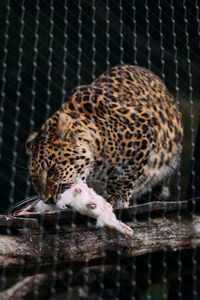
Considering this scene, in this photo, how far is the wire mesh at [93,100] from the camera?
84.5 inches

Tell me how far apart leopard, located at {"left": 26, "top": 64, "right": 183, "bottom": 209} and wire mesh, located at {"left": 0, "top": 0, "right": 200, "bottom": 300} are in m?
0.02

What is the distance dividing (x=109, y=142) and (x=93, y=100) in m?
0.27

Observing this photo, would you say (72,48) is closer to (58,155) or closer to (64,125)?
(64,125)

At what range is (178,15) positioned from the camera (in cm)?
339

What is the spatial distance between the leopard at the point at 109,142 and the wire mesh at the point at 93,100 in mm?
20

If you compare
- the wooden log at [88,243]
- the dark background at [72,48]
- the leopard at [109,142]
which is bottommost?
the wooden log at [88,243]

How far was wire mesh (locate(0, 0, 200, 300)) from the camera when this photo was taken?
215 cm

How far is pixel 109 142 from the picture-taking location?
2.89 m

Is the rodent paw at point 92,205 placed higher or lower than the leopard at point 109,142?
lower

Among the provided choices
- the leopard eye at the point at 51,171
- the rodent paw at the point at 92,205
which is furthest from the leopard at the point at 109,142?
the rodent paw at the point at 92,205

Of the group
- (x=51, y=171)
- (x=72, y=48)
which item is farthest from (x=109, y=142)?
(x=72, y=48)

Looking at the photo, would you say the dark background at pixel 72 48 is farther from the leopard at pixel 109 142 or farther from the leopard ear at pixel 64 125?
the leopard ear at pixel 64 125

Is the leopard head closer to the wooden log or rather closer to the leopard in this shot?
the leopard

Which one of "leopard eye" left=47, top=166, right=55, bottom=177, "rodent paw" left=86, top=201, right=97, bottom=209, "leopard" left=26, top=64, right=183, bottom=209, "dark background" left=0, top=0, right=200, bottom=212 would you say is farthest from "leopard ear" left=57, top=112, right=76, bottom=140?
"rodent paw" left=86, top=201, right=97, bottom=209
